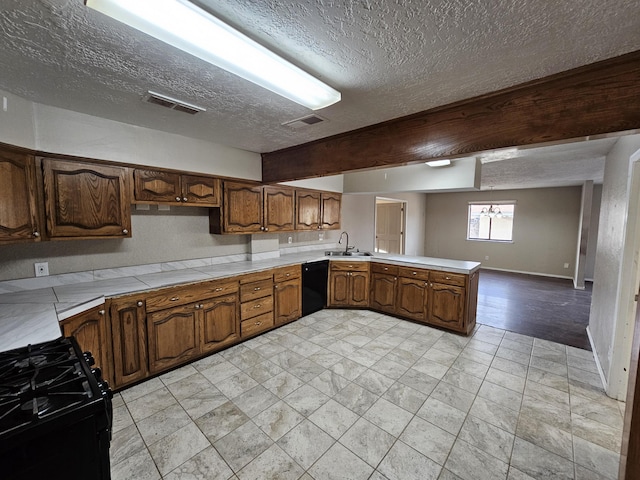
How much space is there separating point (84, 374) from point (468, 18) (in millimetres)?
2142

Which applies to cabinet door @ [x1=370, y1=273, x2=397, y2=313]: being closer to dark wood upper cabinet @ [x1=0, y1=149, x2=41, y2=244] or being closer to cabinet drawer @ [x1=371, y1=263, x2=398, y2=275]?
cabinet drawer @ [x1=371, y1=263, x2=398, y2=275]

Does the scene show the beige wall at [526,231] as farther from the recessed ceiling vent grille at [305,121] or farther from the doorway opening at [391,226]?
the recessed ceiling vent grille at [305,121]

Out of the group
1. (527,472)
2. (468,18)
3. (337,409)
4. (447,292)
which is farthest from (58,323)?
(447,292)

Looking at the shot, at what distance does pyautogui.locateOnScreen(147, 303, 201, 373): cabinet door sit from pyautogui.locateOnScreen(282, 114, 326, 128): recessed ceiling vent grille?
77.7 inches

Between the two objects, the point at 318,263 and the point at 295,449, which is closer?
the point at 295,449

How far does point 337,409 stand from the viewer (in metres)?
2.12

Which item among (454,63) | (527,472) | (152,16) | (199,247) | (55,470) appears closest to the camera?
(55,470)

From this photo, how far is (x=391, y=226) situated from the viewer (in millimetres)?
7535

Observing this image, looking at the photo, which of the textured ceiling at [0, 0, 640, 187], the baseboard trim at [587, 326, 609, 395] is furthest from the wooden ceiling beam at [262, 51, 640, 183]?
the baseboard trim at [587, 326, 609, 395]

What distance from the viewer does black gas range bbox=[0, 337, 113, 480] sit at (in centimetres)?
83

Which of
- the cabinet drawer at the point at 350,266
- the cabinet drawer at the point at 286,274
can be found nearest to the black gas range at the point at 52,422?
the cabinet drawer at the point at 286,274

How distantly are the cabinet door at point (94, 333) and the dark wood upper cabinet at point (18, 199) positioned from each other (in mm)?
685

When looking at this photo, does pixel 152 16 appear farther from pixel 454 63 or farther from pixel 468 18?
pixel 454 63

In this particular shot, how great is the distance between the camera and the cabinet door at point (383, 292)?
4055 millimetres
